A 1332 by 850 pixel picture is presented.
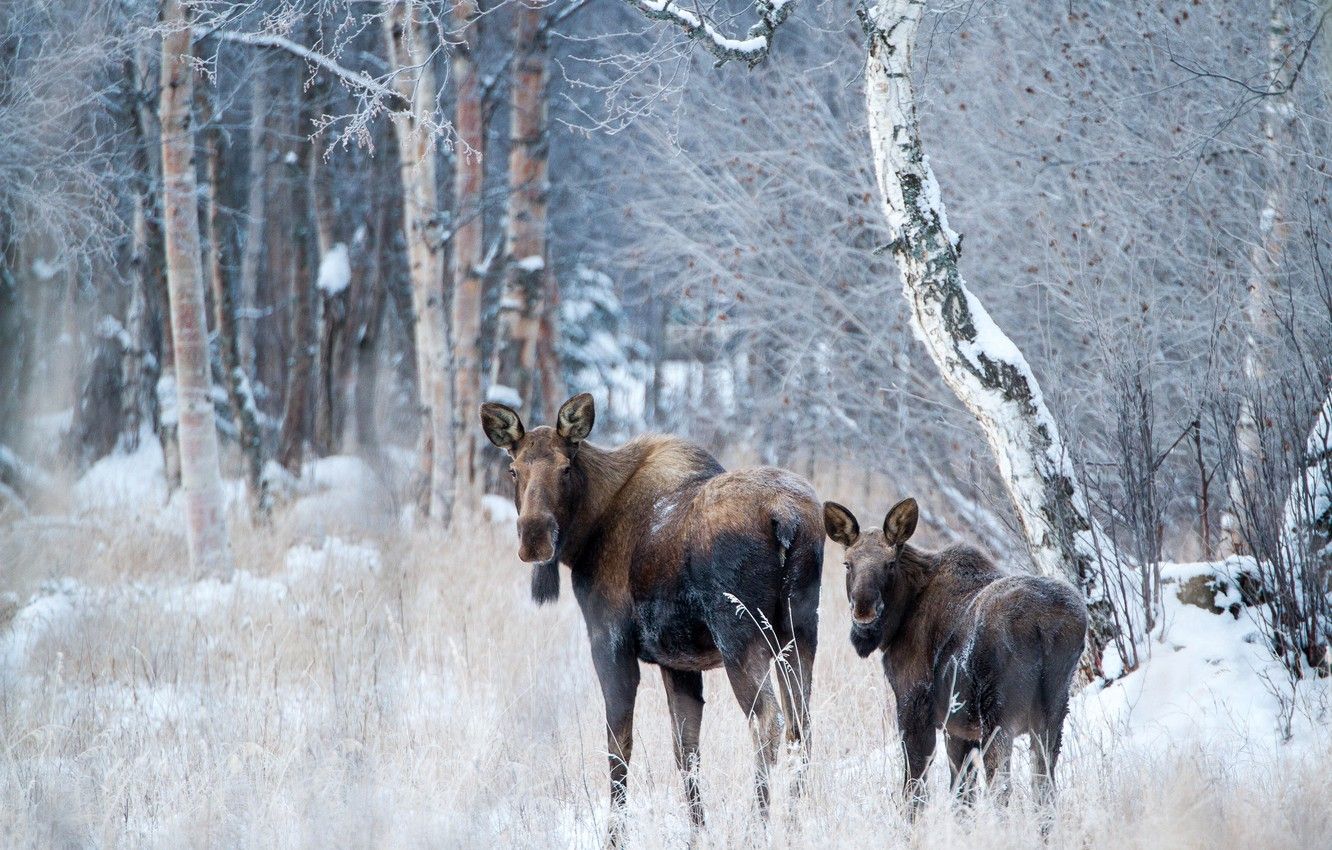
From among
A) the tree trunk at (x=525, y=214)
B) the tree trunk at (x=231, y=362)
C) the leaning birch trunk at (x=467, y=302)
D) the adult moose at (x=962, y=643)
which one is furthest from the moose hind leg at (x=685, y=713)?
the tree trunk at (x=231, y=362)

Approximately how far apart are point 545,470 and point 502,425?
0.31 metres

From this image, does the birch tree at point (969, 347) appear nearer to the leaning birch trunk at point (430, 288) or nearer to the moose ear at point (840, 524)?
the moose ear at point (840, 524)

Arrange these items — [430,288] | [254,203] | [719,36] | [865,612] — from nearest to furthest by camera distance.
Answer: [865,612] < [719,36] < [430,288] < [254,203]

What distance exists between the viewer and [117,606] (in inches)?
391

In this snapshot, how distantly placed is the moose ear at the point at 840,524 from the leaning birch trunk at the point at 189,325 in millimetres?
7478

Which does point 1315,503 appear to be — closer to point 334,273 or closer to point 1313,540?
point 1313,540

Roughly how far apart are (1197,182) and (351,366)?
47.0ft

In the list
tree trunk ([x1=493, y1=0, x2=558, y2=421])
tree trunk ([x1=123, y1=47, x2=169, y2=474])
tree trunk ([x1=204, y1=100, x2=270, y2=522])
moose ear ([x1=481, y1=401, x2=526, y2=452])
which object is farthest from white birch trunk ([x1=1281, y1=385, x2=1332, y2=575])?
tree trunk ([x1=123, y1=47, x2=169, y2=474])

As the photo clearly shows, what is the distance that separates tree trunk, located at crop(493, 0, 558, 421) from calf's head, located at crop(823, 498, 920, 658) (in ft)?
33.3

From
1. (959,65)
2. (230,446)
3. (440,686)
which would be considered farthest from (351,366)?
(440,686)

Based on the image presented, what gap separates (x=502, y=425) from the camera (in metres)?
5.34

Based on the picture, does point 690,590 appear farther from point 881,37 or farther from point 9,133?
point 9,133

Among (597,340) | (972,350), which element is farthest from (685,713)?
(597,340)

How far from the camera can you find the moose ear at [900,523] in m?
4.89
